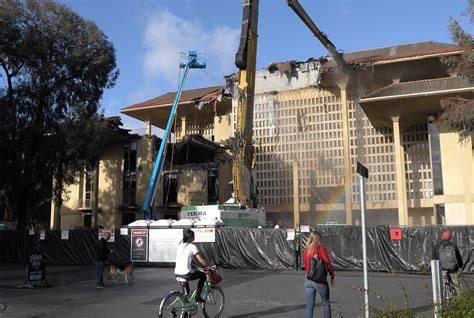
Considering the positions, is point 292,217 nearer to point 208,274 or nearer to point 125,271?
point 125,271

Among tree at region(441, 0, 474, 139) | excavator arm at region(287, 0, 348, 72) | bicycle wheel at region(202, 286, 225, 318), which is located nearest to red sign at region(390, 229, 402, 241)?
tree at region(441, 0, 474, 139)

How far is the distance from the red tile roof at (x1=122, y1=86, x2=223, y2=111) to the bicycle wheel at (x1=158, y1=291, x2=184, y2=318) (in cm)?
3388

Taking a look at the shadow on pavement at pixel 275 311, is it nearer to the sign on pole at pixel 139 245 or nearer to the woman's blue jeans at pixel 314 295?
the woman's blue jeans at pixel 314 295

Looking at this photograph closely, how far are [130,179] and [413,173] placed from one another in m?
22.5

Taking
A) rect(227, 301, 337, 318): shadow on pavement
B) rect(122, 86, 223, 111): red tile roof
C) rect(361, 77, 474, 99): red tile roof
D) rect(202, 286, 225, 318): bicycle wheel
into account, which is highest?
rect(122, 86, 223, 111): red tile roof

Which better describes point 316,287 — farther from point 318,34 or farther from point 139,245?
point 318,34

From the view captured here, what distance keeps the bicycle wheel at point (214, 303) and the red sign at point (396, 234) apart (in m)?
11.2

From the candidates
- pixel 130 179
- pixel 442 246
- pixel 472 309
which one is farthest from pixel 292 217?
pixel 472 309

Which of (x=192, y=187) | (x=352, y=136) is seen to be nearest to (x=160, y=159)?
(x=192, y=187)

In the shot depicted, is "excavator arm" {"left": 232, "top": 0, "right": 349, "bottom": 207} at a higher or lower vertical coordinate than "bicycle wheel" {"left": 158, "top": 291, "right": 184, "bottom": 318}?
higher

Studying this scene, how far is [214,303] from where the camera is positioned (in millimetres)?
8914

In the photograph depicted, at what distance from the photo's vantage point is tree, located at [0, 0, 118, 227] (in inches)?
1007

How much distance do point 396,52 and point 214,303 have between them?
32.4 metres

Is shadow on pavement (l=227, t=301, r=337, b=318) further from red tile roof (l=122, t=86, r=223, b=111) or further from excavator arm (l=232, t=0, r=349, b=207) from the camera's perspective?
red tile roof (l=122, t=86, r=223, b=111)
